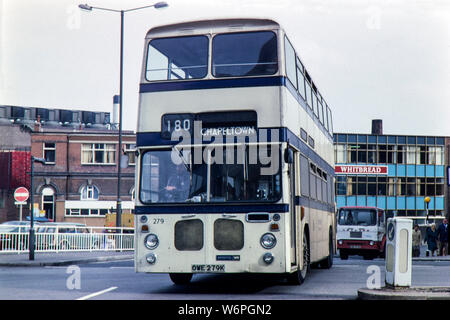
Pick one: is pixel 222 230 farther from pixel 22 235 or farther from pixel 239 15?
pixel 22 235

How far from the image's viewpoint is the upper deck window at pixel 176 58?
12133mm

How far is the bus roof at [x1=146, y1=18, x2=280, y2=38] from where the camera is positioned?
12000 millimetres

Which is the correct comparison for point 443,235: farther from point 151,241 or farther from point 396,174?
point 396,174

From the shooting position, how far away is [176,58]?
12273mm

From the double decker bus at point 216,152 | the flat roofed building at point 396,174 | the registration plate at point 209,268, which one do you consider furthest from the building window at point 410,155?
the registration plate at point 209,268

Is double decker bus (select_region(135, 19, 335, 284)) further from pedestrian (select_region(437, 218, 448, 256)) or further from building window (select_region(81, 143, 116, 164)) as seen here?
building window (select_region(81, 143, 116, 164))

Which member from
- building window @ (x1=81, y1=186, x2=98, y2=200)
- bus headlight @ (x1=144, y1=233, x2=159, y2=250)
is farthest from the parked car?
building window @ (x1=81, y1=186, x2=98, y2=200)

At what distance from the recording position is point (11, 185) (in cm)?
6688

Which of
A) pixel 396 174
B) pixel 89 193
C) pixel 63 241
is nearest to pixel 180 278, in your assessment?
pixel 63 241

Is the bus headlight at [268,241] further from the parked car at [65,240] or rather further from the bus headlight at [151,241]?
the parked car at [65,240]

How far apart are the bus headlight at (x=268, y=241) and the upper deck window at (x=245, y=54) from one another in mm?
2814

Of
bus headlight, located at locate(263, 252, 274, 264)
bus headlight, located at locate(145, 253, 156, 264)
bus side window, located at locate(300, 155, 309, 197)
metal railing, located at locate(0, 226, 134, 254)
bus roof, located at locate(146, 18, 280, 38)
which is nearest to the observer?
bus headlight, located at locate(263, 252, 274, 264)

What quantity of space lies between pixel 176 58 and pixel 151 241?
3303 millimetres

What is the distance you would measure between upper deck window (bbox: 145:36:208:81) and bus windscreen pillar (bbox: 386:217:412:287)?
4359 mm
